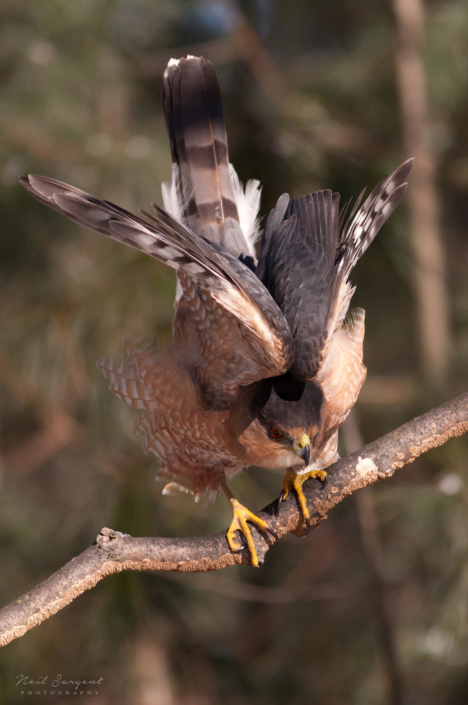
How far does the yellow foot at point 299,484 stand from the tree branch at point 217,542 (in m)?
0.02

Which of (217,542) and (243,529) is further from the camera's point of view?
(243,529)

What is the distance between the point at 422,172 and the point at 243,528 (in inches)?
132

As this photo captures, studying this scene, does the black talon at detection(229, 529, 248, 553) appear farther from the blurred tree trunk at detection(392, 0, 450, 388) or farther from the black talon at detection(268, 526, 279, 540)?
the blurred tree trunk at detection(392, 0, 450, 388)

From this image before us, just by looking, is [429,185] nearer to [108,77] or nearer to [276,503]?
[108,77]

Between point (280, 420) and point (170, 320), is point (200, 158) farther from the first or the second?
point (280, 420)

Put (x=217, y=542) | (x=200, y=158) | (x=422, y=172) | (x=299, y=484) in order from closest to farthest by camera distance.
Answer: (x=217, y=542)
(x=299, y=484)
(x=200, y=158)
(x=422, y=172)

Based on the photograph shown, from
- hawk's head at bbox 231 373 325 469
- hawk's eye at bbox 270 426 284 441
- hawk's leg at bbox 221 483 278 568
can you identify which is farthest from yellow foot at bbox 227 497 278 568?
Answer: hawk's eye at bbox 270 426 284 441

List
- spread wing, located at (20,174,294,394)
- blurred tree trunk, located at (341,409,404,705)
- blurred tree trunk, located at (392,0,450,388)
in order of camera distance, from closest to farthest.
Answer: spread wing, located at (20,174,294,394) < blurred tree trunk, located at (341,409,404,705) < blurred tree trunk, located at (392,0,450,388)

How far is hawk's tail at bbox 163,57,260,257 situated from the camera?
254cm

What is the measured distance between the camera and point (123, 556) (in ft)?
5.65

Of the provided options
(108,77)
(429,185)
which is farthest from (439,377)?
(108,77)

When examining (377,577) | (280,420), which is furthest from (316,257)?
(377,577)

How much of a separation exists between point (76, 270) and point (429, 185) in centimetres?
298

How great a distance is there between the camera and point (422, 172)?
4.59 metres
